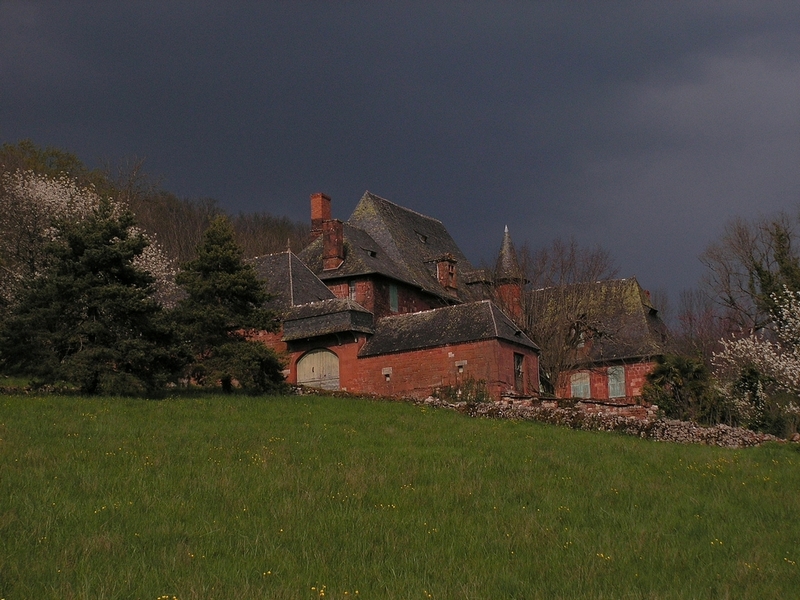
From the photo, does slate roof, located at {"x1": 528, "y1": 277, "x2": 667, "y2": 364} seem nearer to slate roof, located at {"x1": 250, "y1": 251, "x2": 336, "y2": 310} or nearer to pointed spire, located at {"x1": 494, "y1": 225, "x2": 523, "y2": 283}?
pointed spire, located at {"x1": 494, "y1": 225, "x2": 523, "y2": 283}

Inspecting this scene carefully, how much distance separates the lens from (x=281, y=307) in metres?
37.7

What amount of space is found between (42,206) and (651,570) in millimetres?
33010

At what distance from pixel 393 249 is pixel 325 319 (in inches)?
411

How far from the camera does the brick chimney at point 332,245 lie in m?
42.5

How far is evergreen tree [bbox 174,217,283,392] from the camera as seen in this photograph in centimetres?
2742

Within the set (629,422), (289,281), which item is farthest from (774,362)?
(289,281)

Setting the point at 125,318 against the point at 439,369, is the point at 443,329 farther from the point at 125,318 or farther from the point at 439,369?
the point at 125,318

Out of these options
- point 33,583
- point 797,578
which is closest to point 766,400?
point 797,578

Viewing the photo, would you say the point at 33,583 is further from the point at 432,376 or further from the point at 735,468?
the point at 432,376

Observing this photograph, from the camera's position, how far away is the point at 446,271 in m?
47.1

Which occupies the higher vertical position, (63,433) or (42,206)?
(42,206)


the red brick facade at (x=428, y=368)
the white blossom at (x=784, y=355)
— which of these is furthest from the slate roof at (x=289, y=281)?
the white blossom at (x=784, y=355)

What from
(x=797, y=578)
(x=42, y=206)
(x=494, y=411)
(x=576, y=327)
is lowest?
(x=797, y=578)

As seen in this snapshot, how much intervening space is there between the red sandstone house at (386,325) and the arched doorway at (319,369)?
0.13ft
